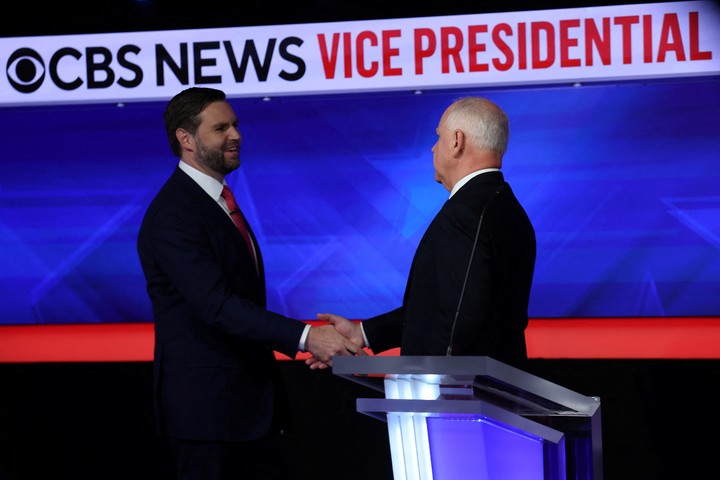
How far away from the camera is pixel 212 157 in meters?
3.01

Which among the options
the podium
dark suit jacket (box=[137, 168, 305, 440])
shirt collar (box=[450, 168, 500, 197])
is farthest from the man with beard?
the podium

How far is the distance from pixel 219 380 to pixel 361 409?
96 centimetres

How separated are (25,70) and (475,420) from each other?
127 inches

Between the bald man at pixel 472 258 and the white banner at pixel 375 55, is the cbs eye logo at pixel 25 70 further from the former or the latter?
the bald man at pixel 472 258

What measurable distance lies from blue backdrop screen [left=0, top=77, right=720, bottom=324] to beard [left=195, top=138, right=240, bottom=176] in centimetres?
133

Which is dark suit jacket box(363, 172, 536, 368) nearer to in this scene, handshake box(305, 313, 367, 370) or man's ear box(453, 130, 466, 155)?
man's ear box(453, 130, 466, 155)

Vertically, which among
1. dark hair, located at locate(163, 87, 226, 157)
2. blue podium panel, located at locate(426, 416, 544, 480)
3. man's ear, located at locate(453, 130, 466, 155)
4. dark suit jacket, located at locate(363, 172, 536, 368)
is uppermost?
dark hair, located at locate(163, 87, 226, 157)

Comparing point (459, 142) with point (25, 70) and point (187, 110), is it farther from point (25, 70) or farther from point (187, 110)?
point (25, 70)

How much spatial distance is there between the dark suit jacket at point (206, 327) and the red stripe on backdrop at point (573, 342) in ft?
4.69

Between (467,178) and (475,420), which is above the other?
(467,178)

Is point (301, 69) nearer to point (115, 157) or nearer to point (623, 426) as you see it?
point (115, 157)

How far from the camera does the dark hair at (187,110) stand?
3.06 meters

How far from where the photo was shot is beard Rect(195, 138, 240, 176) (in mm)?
3010

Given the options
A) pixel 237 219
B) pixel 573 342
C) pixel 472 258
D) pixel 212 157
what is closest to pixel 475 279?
pixel 472 258
